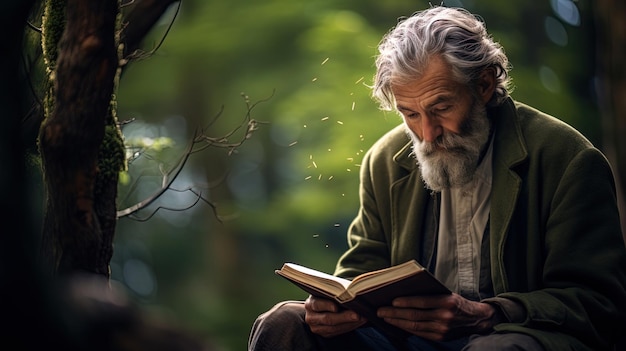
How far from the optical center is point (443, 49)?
11.4 feet

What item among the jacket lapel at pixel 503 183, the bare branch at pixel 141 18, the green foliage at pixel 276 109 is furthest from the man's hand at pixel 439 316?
the green foliage at pixel 276 109

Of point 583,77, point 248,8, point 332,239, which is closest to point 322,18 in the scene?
point 248,8

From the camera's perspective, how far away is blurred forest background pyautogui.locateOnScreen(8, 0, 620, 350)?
30.4 feet

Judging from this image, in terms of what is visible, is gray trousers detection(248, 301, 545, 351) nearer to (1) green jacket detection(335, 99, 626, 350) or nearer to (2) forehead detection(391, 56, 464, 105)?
(1) green jacket detection(335, 99, 626, 350)

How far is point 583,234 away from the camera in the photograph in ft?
10.2

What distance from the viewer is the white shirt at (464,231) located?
11.2ft

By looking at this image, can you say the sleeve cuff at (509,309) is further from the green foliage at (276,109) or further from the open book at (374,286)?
the green foliage at (276,109)

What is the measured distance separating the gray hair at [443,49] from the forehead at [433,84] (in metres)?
0.02

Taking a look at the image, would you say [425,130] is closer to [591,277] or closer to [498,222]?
[498,222]

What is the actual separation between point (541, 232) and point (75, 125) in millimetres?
1523

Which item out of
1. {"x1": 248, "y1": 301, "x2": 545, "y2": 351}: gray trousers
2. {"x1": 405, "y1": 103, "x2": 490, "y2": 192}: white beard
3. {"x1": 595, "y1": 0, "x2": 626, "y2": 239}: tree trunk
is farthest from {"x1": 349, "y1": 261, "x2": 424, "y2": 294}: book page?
{"x1": 595, "y1": 0, "x2": 626, "y2": 239}: tree trunk

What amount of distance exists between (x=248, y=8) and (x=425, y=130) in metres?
7.29

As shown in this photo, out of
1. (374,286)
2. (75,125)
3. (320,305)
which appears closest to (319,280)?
(320,305)

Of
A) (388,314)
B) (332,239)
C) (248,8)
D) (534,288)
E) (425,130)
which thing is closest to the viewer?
(388,314)
